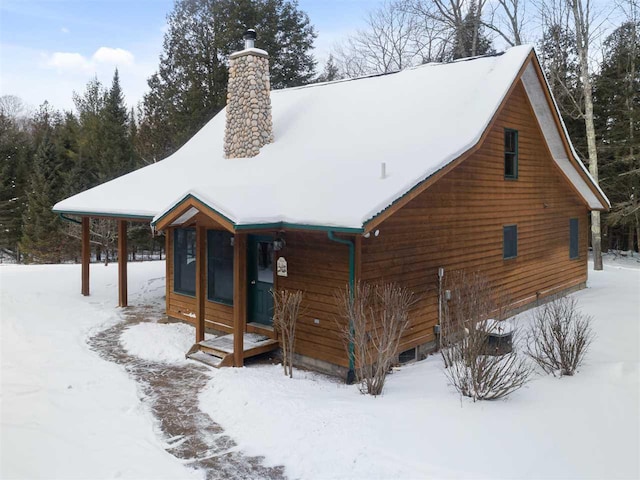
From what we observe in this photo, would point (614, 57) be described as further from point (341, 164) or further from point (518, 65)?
point (341, 164)

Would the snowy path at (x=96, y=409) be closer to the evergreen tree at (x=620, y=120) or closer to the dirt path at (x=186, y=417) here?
the dirt path at (x=186, y=417)

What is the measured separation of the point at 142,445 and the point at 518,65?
30.8 ft

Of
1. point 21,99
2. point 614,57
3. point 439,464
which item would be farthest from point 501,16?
point 21,99

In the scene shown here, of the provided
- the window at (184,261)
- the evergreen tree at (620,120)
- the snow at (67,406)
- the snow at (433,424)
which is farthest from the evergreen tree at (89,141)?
the evergreen tree at (620,120)

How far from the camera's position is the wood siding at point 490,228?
787cm

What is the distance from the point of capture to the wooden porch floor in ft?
24.7

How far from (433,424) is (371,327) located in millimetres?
2140

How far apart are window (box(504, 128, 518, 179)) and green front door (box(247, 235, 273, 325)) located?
228 inches

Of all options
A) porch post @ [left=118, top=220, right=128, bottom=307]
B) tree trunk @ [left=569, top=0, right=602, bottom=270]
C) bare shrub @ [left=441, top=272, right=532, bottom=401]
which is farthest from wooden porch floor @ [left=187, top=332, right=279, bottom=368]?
tree trunk @ [left=569, top=0, right=602, bottom=270]

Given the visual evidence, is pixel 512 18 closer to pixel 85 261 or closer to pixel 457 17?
pixel 457 17

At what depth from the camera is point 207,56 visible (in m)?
25.1

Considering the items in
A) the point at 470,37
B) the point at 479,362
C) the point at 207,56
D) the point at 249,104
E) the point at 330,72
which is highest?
the point at 330,72

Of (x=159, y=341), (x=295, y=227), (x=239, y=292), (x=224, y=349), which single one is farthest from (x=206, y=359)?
(x=295, y=227)

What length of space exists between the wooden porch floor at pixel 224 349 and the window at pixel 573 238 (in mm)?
9715
